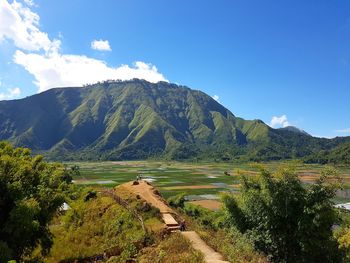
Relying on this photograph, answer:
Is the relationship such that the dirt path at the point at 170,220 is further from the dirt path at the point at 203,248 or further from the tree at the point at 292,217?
the tree at the point at 292,217

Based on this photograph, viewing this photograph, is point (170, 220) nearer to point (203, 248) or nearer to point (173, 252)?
point (203, 248)

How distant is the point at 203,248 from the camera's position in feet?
51.7

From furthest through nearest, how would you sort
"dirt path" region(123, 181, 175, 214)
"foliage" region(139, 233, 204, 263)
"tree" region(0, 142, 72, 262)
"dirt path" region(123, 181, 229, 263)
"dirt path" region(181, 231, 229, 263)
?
"dirt path" region(123, 181, 175, 214)
"tree" region(0, 142, 72, 262)
"dirt path" region(123, 181, 229, 263)
"dirt path" region(181, 231, 229, 263)
"foliage" region(139, 233, 204, 263)

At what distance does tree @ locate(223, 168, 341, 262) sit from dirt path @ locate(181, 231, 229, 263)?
481 centimetres

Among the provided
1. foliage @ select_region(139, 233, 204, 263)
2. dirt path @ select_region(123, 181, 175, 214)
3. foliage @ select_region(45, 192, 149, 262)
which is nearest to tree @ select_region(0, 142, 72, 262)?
foliage @ select_region(45, 192, 149, 262)

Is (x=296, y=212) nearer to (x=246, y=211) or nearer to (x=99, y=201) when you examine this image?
(x=246, y=211)

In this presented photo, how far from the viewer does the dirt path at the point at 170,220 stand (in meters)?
14.8

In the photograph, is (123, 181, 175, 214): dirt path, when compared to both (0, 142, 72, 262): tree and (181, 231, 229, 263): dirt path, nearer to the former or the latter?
(181, 231, 229, 263): dirt path

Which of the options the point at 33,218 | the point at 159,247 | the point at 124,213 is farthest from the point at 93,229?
the point at 159,247

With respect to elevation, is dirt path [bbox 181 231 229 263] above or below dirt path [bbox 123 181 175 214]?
below

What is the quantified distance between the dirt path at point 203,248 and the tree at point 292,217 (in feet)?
15.8

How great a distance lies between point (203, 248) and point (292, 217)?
7.04 meters

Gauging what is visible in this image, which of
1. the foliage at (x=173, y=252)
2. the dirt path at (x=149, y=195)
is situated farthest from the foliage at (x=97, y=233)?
the dirt path at (x=149, y=195)

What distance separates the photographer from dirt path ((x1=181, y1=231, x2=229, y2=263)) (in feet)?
46.9
